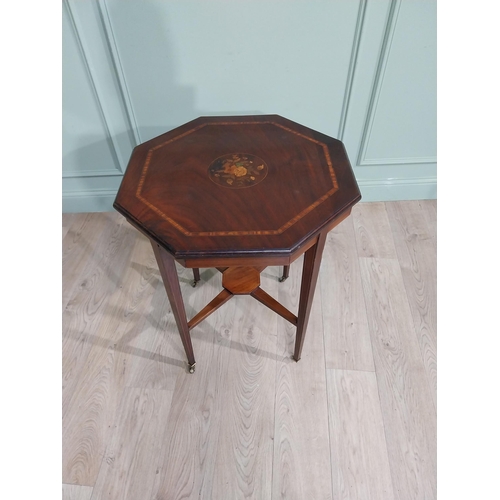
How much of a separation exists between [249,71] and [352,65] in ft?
1.46

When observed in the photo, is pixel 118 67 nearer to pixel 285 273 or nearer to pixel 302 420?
pixel 285 273

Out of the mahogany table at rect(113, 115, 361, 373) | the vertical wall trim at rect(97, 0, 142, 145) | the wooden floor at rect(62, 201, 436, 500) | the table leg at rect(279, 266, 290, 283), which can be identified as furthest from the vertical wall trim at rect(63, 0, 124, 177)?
the table leg at rect(279, 266, 290, 283)

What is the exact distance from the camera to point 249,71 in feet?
5.54

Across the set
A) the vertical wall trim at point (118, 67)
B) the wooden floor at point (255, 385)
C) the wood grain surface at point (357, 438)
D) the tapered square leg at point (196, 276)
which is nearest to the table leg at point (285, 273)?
the wooden floor at point (255, 385)

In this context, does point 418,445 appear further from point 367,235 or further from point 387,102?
point 387,102

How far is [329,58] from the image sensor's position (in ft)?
5.45

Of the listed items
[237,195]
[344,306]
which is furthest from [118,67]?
[344,306]

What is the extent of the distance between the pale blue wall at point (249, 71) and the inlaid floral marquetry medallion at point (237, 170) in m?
0.66

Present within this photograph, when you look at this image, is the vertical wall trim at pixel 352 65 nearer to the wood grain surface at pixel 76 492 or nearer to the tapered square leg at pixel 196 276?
the tapered square leg at pixel 196 276

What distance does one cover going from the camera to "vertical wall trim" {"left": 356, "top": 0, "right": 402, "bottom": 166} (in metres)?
1.53

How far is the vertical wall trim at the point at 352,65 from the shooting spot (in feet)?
5.01

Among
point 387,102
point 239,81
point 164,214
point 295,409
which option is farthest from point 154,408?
point 387,102

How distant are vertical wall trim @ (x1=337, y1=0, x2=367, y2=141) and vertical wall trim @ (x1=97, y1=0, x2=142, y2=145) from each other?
980 mm

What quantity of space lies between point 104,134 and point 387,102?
53.6 inches
